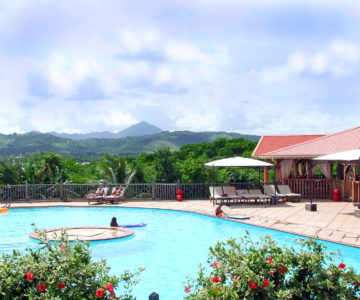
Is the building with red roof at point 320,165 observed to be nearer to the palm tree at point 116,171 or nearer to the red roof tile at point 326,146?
the red roof tile at point 326,146

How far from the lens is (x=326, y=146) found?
71.6ft

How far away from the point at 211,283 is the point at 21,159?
19.6 m

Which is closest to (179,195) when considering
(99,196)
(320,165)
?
(99,196)

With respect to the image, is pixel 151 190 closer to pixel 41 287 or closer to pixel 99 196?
pixel 99 196

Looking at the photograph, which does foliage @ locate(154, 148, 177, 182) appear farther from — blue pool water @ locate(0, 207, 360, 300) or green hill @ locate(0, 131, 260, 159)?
green hill @ locate(0, 131, 260, 159)

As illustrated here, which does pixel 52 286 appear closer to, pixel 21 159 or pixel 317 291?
pixel 317 291

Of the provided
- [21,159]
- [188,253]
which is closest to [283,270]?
[188,253]

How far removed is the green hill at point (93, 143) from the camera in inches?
5029

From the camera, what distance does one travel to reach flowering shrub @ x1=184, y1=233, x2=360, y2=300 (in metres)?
4.67

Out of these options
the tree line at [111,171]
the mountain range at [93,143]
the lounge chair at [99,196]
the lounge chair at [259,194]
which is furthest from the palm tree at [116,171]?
the mountain range at [93,143]

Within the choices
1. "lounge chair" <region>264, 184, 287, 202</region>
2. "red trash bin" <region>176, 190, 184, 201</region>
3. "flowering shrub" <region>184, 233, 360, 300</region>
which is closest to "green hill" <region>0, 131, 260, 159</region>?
"red trash bin" <region>176, 190, 184, 201</region>

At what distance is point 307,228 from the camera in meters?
12.7

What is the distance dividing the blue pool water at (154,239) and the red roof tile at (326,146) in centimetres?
702

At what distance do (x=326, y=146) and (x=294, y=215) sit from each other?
7702 mm
